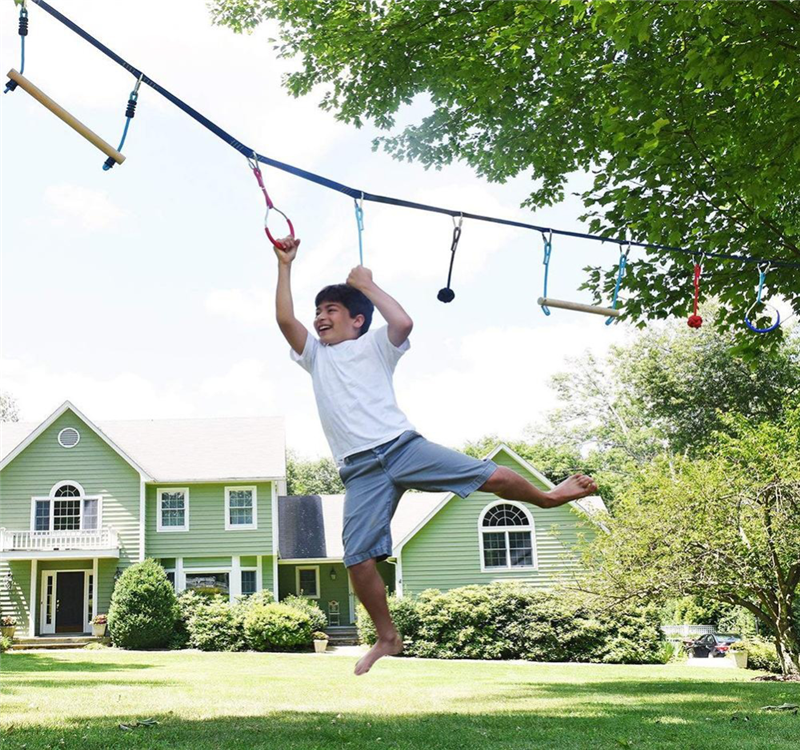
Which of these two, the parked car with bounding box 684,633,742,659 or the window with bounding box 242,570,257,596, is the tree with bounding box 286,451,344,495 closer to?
the window with bounding box 242,570,257,596

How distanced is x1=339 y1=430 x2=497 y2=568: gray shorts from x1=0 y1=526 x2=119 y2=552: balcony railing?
23856 millimetres

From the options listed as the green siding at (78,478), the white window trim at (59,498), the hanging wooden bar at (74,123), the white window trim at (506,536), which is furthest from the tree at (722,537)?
the white window trim at (59,498)

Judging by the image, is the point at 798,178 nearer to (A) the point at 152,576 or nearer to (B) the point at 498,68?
(B) the point at 498,68

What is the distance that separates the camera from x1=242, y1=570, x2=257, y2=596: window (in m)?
26.2

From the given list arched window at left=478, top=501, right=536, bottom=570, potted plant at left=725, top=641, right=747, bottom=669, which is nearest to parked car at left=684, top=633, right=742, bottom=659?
potted plant at left=725, top=641, right=747, bottom=669

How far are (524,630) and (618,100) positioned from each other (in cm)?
1478

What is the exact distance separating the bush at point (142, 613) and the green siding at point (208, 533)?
3131mm

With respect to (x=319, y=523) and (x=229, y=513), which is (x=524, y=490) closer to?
(x=229, y=513)

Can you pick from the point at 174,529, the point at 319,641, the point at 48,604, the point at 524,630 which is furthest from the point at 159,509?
the point at 524,630

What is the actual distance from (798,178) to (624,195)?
172 centimetres

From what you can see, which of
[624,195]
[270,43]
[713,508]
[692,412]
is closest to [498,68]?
[624,195]

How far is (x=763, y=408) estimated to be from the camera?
107 feet

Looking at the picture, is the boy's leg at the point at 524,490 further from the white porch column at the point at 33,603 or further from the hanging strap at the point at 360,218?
the white porch column at the point at 33,603

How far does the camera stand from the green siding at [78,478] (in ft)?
85.3
